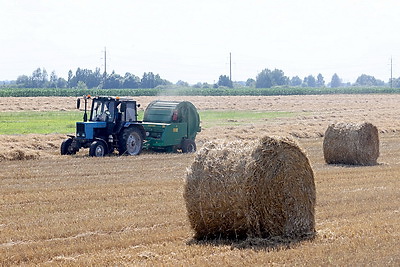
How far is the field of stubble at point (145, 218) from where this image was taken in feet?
30.6

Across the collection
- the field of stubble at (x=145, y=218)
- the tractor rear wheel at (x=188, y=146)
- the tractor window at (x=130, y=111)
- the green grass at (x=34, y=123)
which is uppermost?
the tractor window at (x=130, y=111)

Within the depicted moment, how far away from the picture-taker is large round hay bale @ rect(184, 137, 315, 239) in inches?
400

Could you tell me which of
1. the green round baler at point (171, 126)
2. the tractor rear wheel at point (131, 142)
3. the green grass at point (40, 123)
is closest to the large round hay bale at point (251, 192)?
the tractor rear wheel at point (131, 142)

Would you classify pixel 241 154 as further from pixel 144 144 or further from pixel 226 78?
pixel 226 78

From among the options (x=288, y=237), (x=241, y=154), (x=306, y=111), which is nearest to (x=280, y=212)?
(x=288, y=237)

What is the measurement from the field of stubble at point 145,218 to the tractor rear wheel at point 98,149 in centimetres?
53

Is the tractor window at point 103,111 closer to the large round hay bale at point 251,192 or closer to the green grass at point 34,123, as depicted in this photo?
the green grass at point 34,123

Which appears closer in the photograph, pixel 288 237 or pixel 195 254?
pixel 195 254

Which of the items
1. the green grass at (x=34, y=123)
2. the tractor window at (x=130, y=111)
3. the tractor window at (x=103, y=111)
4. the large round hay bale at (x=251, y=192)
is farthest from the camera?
the green grass at (x=34, y=123)

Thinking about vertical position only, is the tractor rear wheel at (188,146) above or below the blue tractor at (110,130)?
below

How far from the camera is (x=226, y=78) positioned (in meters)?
138

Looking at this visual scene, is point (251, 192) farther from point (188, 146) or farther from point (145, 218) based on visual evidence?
point (188, 146)

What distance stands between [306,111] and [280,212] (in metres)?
39.4

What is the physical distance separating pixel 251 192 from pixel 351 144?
10.5 meters
